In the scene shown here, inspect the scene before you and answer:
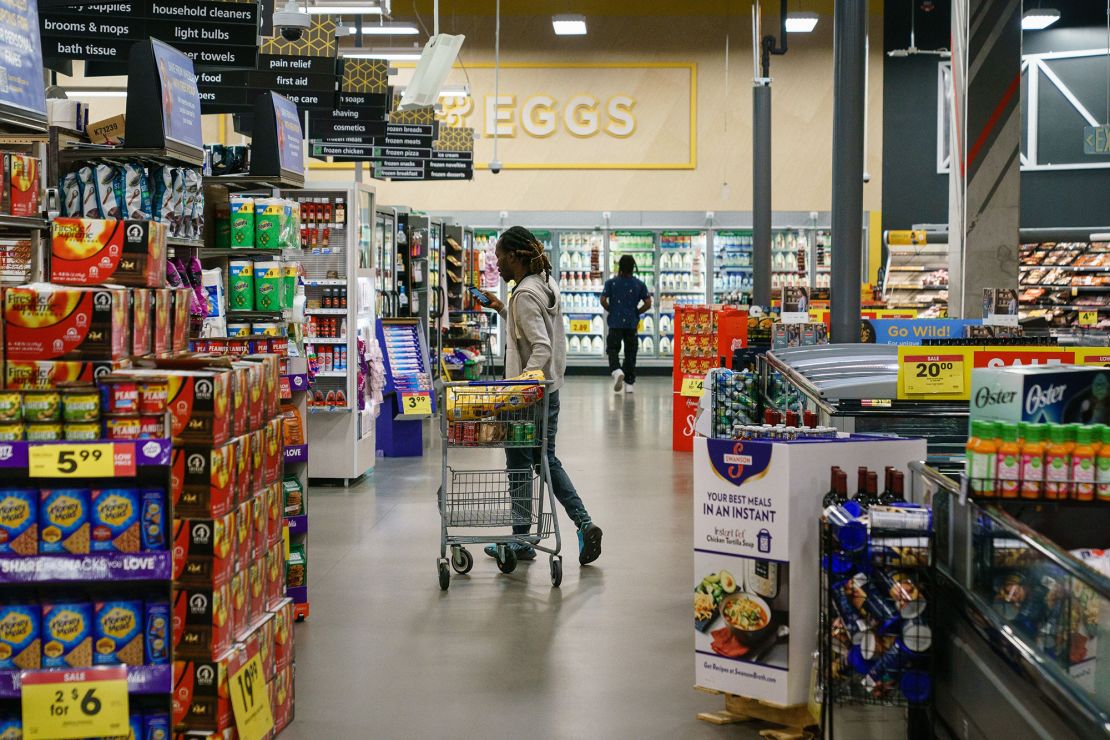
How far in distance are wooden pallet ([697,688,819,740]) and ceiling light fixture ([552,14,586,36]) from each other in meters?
15.8


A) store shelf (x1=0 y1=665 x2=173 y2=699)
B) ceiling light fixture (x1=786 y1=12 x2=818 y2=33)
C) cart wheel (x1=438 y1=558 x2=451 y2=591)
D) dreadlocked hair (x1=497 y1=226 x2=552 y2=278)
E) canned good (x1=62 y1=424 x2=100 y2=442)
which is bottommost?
cart wheel (x1=438 y1=558 x2=451 y2=591)

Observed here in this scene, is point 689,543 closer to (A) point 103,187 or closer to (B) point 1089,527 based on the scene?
(A) point 103,187

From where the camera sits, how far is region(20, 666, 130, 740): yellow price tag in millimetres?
3094

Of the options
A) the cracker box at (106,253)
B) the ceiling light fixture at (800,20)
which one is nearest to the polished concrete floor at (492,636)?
the cracker box at (106,253)

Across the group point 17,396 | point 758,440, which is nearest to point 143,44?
point 17,396

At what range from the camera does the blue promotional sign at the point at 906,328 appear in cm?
793

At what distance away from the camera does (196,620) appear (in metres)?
3.46

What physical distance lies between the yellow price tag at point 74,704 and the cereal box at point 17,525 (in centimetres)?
31

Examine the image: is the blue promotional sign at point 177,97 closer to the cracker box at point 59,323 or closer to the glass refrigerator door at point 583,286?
the cracker box at point 59,323

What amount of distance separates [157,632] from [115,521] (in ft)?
1.03

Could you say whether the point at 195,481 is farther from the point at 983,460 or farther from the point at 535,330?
the point at 535,330

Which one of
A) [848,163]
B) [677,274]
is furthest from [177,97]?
[677,274]

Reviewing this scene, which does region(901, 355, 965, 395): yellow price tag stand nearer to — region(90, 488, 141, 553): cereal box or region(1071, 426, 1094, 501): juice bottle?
region(1071, 426, 1094, 501): juice bottle

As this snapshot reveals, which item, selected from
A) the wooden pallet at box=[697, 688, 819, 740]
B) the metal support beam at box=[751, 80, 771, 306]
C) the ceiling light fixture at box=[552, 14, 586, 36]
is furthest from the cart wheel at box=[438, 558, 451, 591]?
the ceiling light fixture at box=[552, 14, 586, 36]
